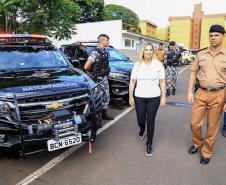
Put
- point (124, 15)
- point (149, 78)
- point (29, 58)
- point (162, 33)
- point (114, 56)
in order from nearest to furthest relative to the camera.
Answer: point (149, 78), point (29, 58), point (114, 56), point (124, 15), point (162, 33)

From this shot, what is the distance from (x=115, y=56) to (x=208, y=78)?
19.6 ft

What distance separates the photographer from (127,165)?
13.9 feet

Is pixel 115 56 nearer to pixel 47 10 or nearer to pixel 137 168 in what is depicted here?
pixel 47 10

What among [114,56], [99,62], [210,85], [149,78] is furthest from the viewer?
[114,56]

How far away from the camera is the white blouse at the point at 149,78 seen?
15.0 feet

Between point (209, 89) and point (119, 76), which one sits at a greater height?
point (209, 89)

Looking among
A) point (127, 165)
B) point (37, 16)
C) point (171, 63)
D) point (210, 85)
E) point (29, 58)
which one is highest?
point (37, 16)

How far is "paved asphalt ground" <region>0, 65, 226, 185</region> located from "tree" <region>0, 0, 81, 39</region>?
8.68m

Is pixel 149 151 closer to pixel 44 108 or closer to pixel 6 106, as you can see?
pixel 44 108

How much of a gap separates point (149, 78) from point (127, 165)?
1.35 meters

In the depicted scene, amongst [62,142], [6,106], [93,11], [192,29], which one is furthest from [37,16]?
[192,29]

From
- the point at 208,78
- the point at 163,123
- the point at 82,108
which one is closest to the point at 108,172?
the point at 82,108

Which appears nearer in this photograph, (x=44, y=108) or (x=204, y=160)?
(x=44, y=108)

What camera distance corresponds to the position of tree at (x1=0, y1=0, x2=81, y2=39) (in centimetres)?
1244
